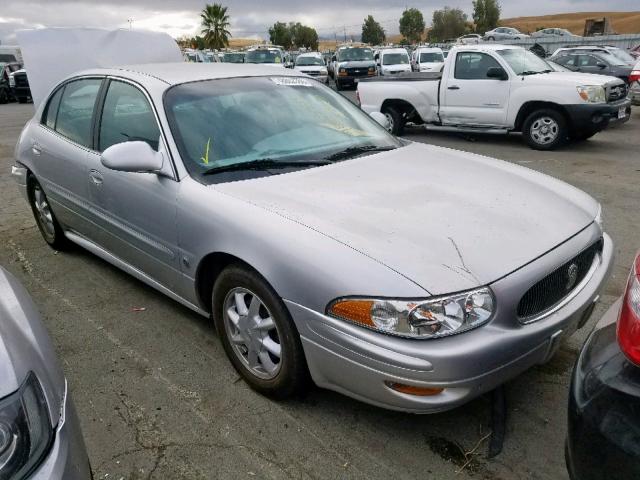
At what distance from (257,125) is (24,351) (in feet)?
6.71

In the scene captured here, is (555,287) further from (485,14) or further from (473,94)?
(485,14)

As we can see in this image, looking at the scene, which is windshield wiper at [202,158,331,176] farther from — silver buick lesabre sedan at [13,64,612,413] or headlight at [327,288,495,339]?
headlight at [327,288,495,339]

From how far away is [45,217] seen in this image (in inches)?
185

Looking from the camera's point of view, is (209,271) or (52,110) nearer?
(209,271)

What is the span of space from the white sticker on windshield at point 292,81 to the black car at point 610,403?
2586mm

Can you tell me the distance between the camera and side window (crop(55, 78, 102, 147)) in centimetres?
385

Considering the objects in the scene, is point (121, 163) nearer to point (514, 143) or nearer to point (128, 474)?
point (128, 474)

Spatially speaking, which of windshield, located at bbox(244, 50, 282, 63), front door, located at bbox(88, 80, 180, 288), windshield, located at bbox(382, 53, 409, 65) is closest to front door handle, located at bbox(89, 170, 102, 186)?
front door, located at bbox(88, 80, 180, 288)

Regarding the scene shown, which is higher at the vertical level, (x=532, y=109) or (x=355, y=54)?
(x=355, y=54)

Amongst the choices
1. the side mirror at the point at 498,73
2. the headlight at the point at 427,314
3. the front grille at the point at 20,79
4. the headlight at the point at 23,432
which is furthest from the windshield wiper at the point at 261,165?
the front grille at the point at 20,79

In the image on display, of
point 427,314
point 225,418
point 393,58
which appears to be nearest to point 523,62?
point 427,314

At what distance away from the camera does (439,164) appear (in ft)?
11.0

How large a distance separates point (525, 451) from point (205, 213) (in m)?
1.83

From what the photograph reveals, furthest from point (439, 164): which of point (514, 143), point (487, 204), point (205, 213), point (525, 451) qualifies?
point (514, 143)
